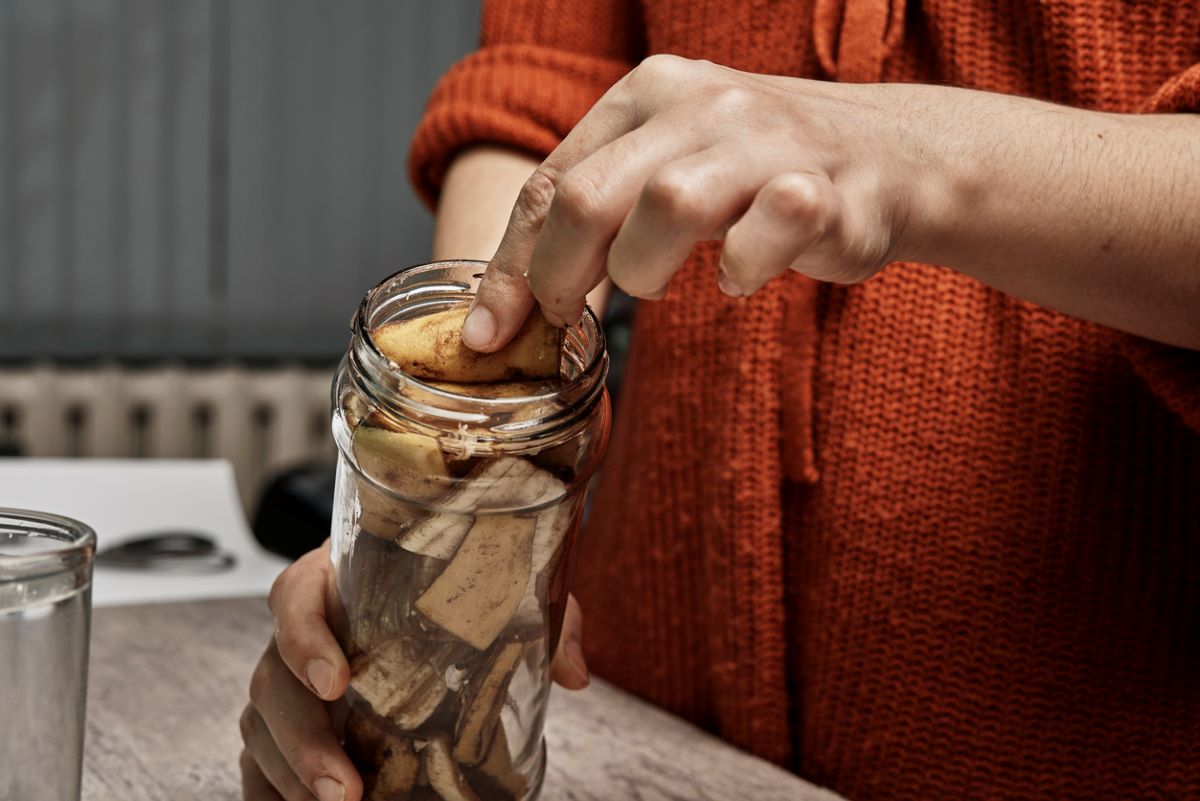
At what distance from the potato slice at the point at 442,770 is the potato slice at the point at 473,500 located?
0.07m

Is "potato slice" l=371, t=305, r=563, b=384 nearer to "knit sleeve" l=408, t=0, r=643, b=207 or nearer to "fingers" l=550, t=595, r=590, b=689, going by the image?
"fingers" l=550, t=595, r=590, b=689

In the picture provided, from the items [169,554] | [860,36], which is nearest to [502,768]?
[860,36]

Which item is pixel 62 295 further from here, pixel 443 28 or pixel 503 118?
pixel 503 118

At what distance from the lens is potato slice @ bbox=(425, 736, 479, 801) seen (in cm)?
41

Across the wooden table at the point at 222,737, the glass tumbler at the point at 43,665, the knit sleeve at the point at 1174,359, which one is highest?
the knit sleeve at the point at 1174,359

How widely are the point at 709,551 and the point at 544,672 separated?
0.94 ft

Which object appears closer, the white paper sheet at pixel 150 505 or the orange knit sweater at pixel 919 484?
the orange knit sweater at pixel 919 484

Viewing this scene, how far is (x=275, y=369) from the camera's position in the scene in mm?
2797

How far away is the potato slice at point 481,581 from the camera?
393 millimetres

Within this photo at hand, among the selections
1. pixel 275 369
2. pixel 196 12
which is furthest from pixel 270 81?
pixel 275 369

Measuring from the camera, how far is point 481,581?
15.6 inches

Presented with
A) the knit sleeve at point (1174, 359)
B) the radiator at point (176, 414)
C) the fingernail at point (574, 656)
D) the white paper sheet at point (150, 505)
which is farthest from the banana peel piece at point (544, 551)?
the radiator at point (176, 414)

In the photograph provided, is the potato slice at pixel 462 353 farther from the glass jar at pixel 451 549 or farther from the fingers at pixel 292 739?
the fingers at pixel 292 739

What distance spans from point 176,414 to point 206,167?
0.56 m
